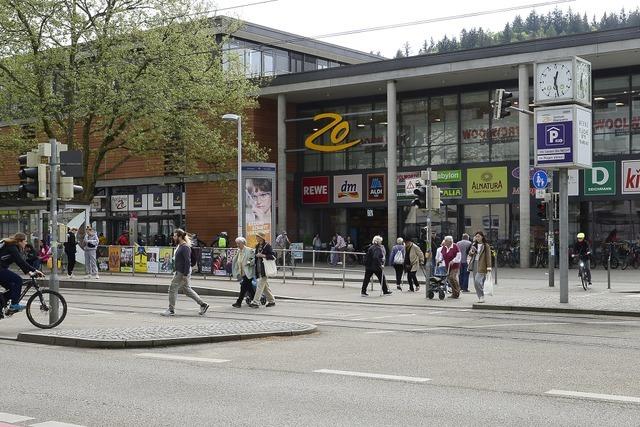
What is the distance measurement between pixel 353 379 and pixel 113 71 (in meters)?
26.3

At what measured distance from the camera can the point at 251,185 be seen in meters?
29.0

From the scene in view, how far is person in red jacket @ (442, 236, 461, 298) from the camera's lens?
21.2m

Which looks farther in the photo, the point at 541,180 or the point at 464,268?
the point at 541,180

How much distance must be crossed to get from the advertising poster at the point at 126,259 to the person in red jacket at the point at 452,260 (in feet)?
43.0

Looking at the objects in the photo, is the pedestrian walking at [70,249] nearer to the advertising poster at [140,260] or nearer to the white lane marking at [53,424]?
the advertising poster at [140,260]

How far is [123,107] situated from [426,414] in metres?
27.8

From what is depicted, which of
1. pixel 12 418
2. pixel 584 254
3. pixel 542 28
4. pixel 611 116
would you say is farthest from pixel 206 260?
pixel 542 28

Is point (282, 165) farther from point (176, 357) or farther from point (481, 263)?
point (176, 357)

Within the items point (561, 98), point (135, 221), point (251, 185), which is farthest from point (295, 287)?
point (135, 221)

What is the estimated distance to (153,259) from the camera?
97.6 ft

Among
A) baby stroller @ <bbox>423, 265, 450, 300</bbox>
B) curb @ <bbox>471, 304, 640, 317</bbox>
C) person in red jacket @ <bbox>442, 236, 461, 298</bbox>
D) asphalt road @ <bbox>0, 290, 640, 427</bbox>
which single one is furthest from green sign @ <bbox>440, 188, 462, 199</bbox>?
asphalt road @ <bbox>0, 290, 640, 427</bbox>

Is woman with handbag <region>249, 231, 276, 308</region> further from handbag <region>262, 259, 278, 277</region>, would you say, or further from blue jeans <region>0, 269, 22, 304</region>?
blue jeans <region>0, 269, 22, 304</region>

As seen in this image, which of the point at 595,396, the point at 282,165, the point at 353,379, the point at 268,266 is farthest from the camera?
the point at 282,165

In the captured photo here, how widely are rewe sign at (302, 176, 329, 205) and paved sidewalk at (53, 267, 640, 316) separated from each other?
605 inches
